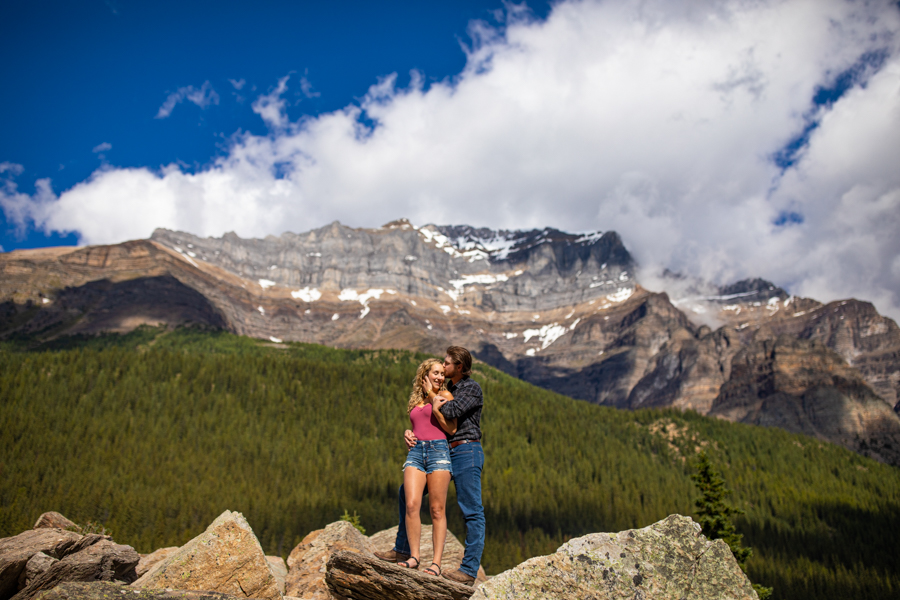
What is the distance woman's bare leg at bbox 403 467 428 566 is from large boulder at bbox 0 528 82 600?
25.6ft

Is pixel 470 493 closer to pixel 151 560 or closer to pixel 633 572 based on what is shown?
pixel 633 572

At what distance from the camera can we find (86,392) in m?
124

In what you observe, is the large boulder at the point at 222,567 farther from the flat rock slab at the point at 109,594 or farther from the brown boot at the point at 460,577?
the brown boot at the point at 460,577

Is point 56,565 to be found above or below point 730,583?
below

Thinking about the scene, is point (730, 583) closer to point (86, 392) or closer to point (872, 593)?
point (872, 593)

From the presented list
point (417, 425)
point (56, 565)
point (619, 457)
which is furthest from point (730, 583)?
point (619, 457)

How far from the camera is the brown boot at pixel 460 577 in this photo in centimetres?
1012

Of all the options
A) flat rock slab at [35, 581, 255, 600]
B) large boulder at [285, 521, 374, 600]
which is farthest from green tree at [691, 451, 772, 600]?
flat rock slab at [35, 581, 255, 600]

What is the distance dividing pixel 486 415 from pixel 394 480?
3599 cm

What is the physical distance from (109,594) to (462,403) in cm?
598

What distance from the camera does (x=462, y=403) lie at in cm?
1083

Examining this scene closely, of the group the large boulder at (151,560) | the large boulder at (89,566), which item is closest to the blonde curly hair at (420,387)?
the large boulder at (89,566)

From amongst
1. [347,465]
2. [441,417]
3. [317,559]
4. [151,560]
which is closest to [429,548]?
[317,559]

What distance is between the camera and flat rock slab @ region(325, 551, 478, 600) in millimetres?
9266
